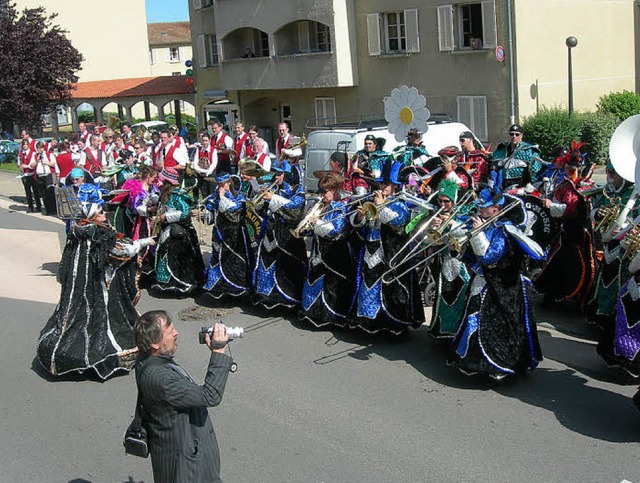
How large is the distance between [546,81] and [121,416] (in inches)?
736

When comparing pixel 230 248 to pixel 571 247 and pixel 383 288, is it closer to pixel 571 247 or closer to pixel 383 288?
pixel 383 288

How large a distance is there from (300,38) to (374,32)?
12.6 ft

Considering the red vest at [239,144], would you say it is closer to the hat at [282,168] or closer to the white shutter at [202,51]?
the hat at [282,168]

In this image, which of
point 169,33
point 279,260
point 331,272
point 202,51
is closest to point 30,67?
point 202,51

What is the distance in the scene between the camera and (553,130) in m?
21.2

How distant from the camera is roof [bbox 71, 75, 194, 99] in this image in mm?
36969

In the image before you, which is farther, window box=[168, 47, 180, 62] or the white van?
window box=[168, 47, 180, 62]

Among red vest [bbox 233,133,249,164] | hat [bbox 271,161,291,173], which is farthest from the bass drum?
red vest [bbox 233,133,249,164]

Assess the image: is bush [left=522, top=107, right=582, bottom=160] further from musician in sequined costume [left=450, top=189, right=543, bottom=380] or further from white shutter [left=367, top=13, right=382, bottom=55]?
musician in sequined costume [left=450, top=189, right=543, bottom=380]

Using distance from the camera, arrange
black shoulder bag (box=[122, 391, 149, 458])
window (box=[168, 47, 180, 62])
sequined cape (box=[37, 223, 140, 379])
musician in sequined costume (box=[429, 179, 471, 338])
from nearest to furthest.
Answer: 1. black shoulder bag (box=[122, 391, 149, 458])
2. musician in sequined costume (box=[429, 179, 471, 338])
3. sequined cape (box=[37, 223, 140, 379])
4. window (box=[168, 47, 180, 62])

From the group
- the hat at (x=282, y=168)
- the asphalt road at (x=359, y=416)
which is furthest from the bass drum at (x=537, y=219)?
the hat at (x=282, y=168)

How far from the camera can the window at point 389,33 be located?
24878 mm

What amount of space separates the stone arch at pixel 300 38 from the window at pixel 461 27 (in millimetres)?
5573

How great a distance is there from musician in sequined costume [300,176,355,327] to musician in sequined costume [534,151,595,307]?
2.11m
